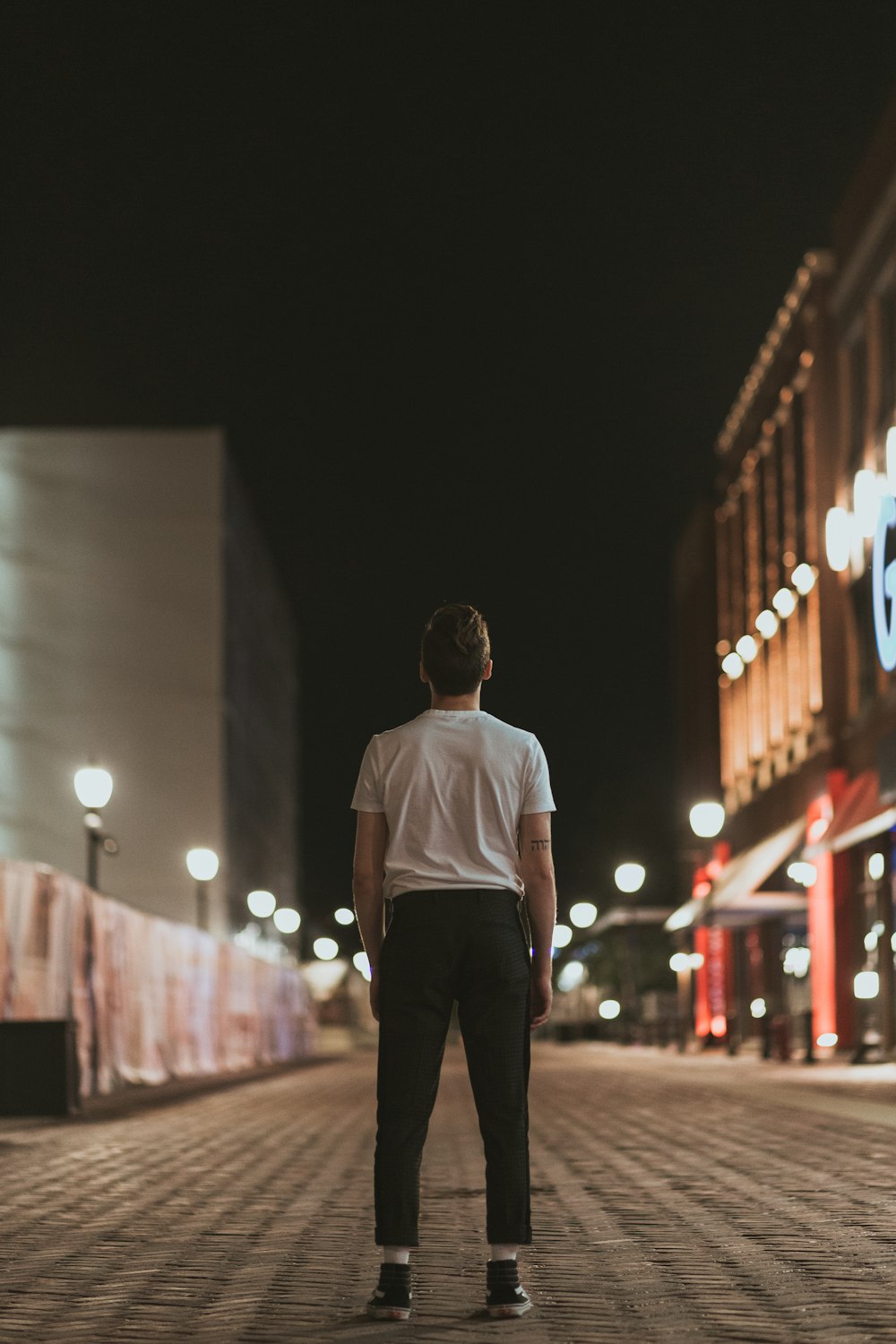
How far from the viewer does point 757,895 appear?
124ft

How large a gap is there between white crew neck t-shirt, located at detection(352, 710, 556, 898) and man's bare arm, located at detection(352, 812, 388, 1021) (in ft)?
0.09

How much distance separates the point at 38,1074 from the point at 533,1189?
315 inches

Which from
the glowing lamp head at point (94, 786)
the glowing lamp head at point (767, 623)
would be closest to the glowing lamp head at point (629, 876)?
the glowing lamp head at point (767, 623)

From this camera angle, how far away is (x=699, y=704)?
2430 inches

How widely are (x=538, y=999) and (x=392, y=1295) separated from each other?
0.88 metres

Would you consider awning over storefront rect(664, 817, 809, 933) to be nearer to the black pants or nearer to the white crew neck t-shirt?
the white crew neck t-shirt

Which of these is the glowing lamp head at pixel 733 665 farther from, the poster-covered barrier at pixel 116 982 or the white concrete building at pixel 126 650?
the white concrete building at pixel 126 650

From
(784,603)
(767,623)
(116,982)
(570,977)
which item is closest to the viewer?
(116,982)

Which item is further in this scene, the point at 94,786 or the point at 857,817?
the point at 857,817

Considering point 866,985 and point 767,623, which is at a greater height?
point 767,623

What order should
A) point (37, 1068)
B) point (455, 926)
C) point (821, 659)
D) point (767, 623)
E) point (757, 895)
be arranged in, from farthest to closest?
point (767, 623), point (821, 659), point (757, 895), point (37, 1068), point (455, 926)

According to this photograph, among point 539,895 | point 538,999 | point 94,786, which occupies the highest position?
point 94,786

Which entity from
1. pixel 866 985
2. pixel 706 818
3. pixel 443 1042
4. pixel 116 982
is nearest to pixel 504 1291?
pixel 443 1042

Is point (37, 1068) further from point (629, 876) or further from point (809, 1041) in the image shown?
point (629, 876)
